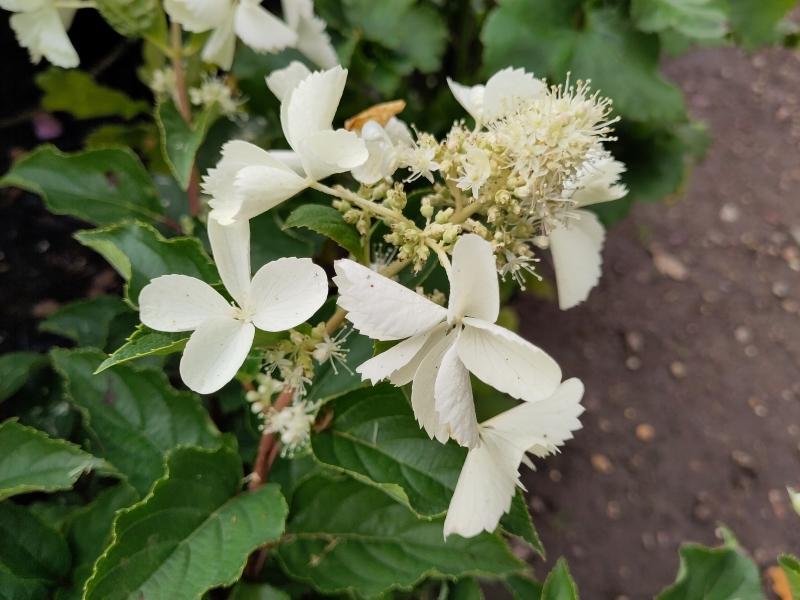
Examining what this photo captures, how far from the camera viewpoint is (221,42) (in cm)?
82

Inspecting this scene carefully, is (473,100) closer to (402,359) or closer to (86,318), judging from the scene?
(402,359)

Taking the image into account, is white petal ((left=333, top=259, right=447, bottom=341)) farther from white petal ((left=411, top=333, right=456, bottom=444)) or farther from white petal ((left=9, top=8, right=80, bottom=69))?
white petal ((left=9, top=8, right=80, bottom=69))

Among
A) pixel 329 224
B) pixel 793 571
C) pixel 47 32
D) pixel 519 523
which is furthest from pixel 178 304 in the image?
pixel 793 571

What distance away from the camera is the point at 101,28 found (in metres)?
1.59

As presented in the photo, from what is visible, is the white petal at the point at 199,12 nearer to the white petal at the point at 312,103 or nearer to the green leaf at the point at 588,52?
the white petal at the point at 312,103

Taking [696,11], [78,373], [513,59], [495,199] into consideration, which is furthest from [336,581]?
[696,11]

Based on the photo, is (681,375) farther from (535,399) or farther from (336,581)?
(535,399)

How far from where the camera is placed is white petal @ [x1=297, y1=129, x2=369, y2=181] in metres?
0.54

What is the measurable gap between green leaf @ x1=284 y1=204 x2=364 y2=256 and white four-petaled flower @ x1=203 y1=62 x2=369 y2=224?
2cm

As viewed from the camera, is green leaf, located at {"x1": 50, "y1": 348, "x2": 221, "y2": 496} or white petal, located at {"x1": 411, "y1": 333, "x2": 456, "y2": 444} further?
green leaf, located at {"x1": 50, "y1": 348, "x2": 221, "y2": 496}

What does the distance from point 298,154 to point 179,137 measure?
0.39m

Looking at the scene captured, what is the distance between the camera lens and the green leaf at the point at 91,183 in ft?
3.05

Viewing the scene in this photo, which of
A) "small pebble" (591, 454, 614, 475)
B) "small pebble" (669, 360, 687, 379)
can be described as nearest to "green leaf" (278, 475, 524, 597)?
"small pebble" (591, 454, 614, 475)

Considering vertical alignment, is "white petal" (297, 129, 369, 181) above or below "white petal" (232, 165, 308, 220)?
above
